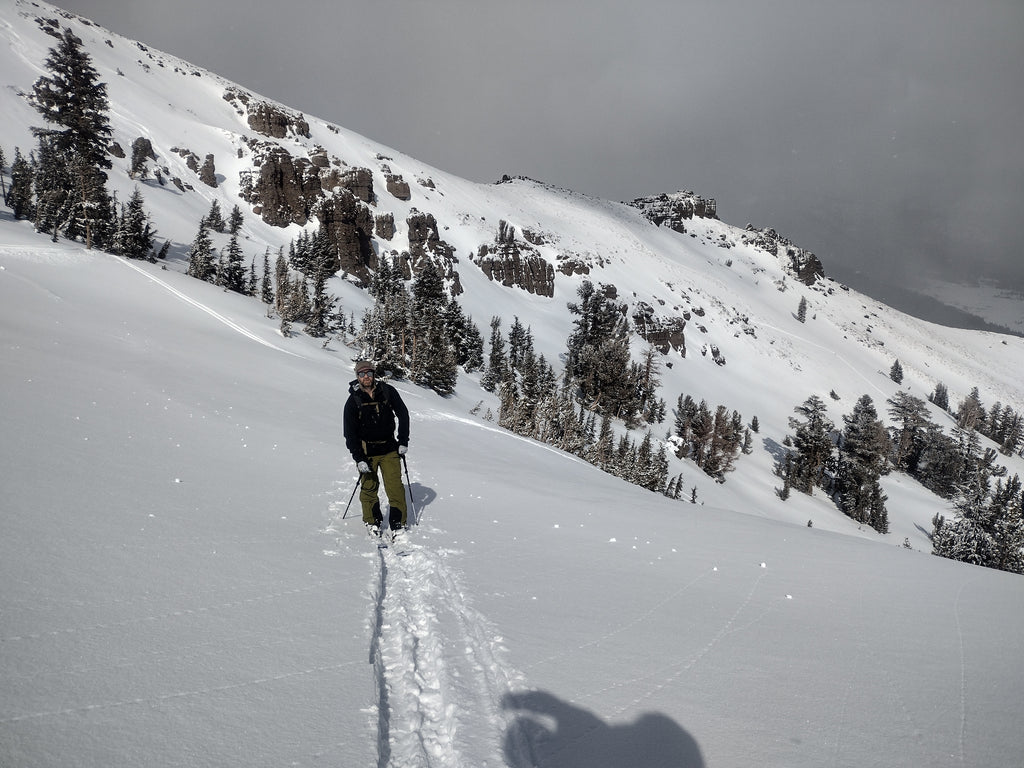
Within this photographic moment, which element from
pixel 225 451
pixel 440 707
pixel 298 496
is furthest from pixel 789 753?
pixel 225 451

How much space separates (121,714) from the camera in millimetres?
2250

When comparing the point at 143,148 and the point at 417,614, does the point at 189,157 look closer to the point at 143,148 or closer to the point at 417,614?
the point at 143,148

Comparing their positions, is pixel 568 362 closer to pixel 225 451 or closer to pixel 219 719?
pixel 225 451

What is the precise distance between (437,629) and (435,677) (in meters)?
0.63

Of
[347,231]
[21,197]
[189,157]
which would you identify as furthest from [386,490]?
[189,157]

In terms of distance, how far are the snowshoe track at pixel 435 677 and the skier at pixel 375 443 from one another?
5.19 feet

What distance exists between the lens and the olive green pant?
21.0 ft

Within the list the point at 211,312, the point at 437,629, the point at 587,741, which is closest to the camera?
the point at 587,741

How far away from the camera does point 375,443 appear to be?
665 cm

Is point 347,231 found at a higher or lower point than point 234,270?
higher

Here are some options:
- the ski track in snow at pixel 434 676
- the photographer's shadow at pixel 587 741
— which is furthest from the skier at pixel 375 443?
the photographer's shadow at pixel 587 741

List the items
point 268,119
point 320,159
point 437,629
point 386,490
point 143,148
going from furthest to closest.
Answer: point 268,119
point 320,159
point 143,148
point 386,490
point 437,629

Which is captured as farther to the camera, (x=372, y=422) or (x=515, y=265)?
(x=515, y=265)

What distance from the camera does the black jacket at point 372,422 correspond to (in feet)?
21.4
